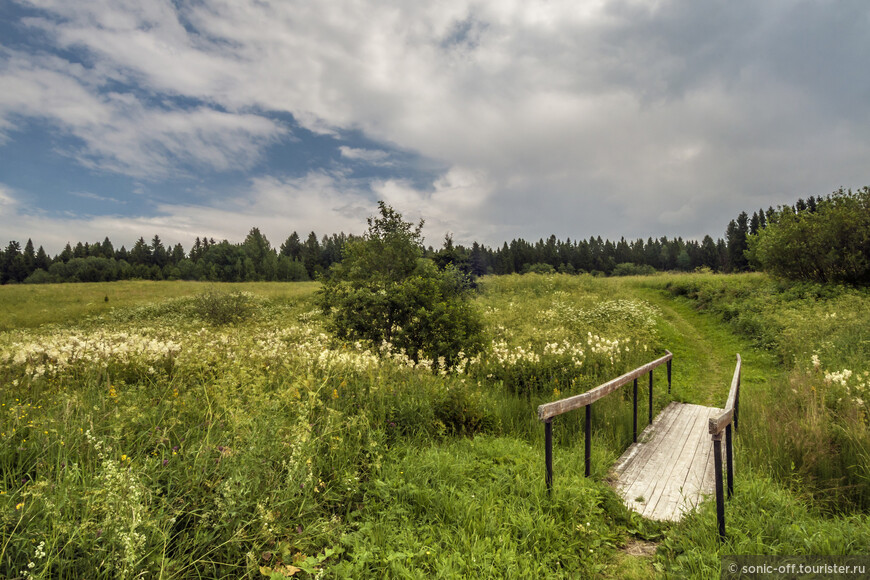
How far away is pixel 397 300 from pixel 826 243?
2115 cm

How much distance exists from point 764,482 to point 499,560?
299 cm

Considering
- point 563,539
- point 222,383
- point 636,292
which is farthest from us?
point 636,292

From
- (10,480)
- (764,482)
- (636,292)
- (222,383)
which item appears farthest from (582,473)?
(636,292)

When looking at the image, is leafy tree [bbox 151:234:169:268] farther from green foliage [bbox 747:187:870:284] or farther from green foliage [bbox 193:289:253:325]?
green foliage [bbox 747:187:870:284]

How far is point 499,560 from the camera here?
9.46 feet

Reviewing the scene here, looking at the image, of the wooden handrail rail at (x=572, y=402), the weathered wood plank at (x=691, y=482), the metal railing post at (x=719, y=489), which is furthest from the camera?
the weathered wood plank at (x=691, y=482)

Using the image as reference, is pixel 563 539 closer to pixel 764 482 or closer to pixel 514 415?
pixel 764 482

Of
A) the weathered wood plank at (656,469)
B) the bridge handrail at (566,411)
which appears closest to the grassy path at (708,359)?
the weathered wood plank at (656,469)

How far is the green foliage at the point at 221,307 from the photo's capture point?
25812 millimetres

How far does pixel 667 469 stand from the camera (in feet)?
17.0

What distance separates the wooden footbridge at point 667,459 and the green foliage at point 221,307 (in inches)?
960

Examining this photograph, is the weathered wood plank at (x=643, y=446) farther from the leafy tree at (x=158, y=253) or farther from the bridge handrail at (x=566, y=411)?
the leafy tree at (x=158, y=253)

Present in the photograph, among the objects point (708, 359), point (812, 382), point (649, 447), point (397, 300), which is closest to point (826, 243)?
point (708, 359)

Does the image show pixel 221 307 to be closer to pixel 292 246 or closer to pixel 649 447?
pixel 649 447
